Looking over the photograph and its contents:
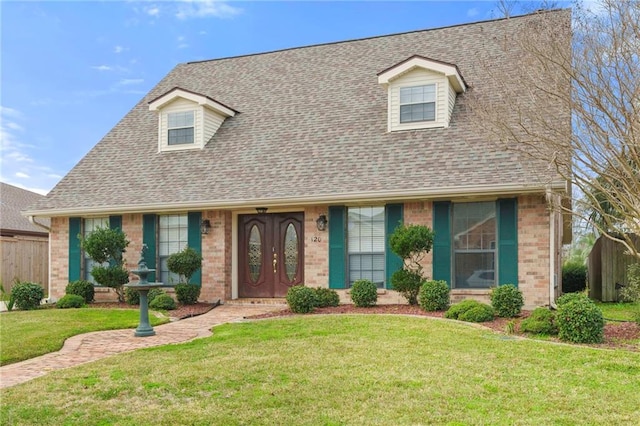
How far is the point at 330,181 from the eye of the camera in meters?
12.4

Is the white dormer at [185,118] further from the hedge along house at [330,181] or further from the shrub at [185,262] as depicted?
the shrub at [185,262]

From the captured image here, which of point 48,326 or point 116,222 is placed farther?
point 116,222

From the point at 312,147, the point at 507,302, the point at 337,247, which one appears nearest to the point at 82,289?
the point at 337,247

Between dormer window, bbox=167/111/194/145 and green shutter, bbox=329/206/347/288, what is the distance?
16.5 feet

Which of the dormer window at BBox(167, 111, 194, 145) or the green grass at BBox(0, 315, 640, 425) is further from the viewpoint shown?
the dormer window at BBox(167, 111, 194, 145)

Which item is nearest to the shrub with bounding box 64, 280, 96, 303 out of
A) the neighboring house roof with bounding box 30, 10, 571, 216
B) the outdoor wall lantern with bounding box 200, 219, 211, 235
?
the neighboring house roof with bounding box 30, 10, 571, 216

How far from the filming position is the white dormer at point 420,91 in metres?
12.7

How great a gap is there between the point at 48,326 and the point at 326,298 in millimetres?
5184

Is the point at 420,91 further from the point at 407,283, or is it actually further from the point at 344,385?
the point at 344,385

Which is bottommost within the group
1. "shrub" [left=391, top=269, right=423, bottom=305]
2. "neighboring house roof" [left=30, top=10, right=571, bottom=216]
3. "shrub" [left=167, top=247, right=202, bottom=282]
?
"shrub" [left=391, top=269, right=423, bottom=305]

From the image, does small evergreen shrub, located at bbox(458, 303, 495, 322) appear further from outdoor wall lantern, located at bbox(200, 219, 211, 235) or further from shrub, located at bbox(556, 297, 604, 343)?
outdoor wall lantern, located at bbox(200, 219, 211, 235)

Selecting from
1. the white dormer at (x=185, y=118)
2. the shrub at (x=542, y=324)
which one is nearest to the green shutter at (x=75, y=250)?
the white dormer at (x=185, y=118)

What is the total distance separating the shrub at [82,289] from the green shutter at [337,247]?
614 centimetres

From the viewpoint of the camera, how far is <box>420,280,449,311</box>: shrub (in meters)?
10.5
